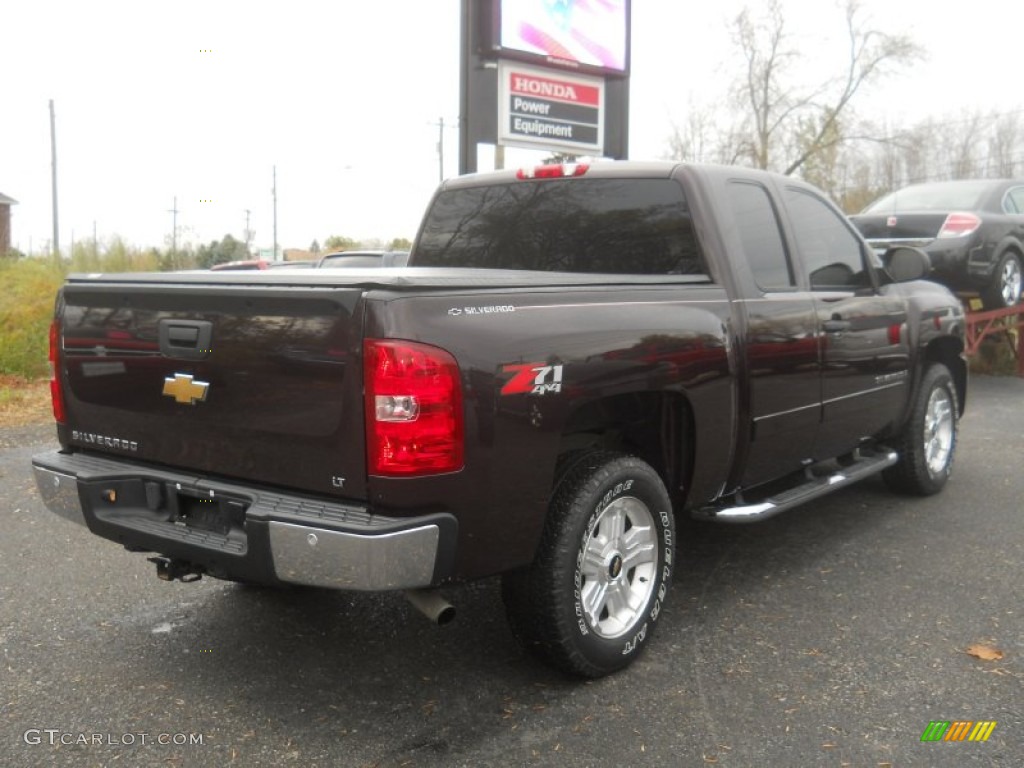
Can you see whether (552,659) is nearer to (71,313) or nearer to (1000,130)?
(71,313)

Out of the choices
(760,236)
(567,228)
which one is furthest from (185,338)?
(760,236)

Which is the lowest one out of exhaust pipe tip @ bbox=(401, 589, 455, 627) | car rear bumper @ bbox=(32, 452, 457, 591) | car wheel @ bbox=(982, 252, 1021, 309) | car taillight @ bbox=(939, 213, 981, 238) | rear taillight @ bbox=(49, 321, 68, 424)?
exhaust pipe tip @ bbox=(401, 589, 455, 627)

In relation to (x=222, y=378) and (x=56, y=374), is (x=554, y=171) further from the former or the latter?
(x=56, y=374)

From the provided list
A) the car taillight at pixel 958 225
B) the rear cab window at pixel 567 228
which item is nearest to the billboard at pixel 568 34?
the car taillight at pixel 958 225

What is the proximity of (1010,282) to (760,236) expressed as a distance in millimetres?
7196

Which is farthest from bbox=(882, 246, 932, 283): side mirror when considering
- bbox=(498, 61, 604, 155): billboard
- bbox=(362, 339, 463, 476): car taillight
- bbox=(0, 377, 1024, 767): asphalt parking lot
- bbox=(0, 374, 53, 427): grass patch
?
bbox=(0, 374, 53, 427): grass patch

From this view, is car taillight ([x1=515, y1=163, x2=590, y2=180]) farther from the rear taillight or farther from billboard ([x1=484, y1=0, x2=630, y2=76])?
billboard ([x1=484, y1=0, x2=630, y2=76])

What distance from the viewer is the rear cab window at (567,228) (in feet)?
14.1

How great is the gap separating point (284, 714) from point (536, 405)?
1.35 metres

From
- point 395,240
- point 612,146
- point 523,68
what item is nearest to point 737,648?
point 523,68

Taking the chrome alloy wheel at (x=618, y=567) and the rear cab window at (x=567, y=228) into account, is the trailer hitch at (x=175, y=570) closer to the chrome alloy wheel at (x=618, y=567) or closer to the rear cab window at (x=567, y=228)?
the chrome alloy wheel at (x=618, y=567)

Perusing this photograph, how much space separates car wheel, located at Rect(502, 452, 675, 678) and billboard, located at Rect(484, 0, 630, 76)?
890 centimetres

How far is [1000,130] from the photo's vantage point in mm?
51500

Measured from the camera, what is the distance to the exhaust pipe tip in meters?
3.05
